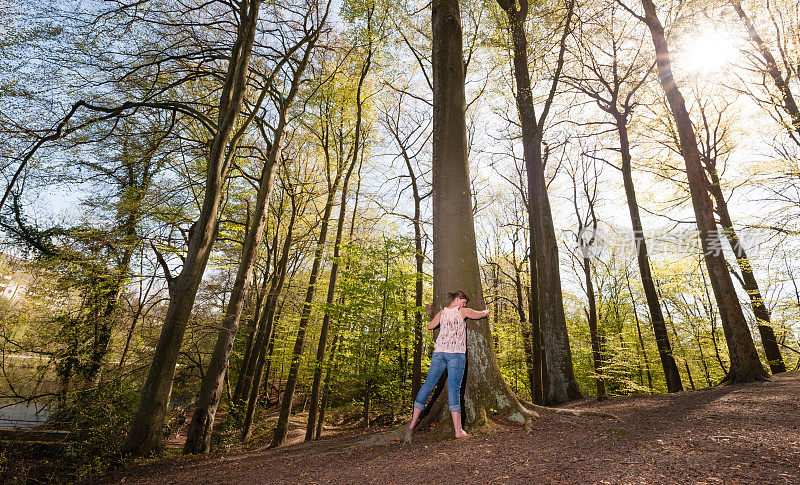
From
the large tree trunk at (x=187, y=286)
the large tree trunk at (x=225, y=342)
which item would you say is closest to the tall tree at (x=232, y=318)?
the large tree trunk at (x=225, y=342)

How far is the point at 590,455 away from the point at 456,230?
296 centimetres

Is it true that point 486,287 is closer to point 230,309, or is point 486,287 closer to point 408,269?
point 408,269

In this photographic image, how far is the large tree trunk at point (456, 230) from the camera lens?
4.28 meters

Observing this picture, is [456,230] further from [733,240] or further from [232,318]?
[733,240]

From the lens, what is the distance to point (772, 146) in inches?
468

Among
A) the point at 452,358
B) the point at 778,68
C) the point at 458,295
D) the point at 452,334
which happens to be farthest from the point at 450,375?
the point at 778,68

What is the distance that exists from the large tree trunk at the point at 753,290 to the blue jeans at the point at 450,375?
33.8 feet

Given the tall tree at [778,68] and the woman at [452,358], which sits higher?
the tall tree at [778,68]

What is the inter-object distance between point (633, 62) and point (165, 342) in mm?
15482

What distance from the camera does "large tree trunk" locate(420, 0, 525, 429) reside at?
4.28m

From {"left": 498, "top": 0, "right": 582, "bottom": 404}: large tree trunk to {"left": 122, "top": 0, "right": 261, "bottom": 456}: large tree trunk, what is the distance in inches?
278

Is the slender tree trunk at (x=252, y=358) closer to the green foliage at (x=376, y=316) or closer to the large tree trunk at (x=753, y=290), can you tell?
the green foliage at (x=376, y=316)

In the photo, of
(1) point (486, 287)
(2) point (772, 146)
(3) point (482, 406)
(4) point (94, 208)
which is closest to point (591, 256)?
(1) point (486, 287)

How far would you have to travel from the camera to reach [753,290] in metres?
10.8
